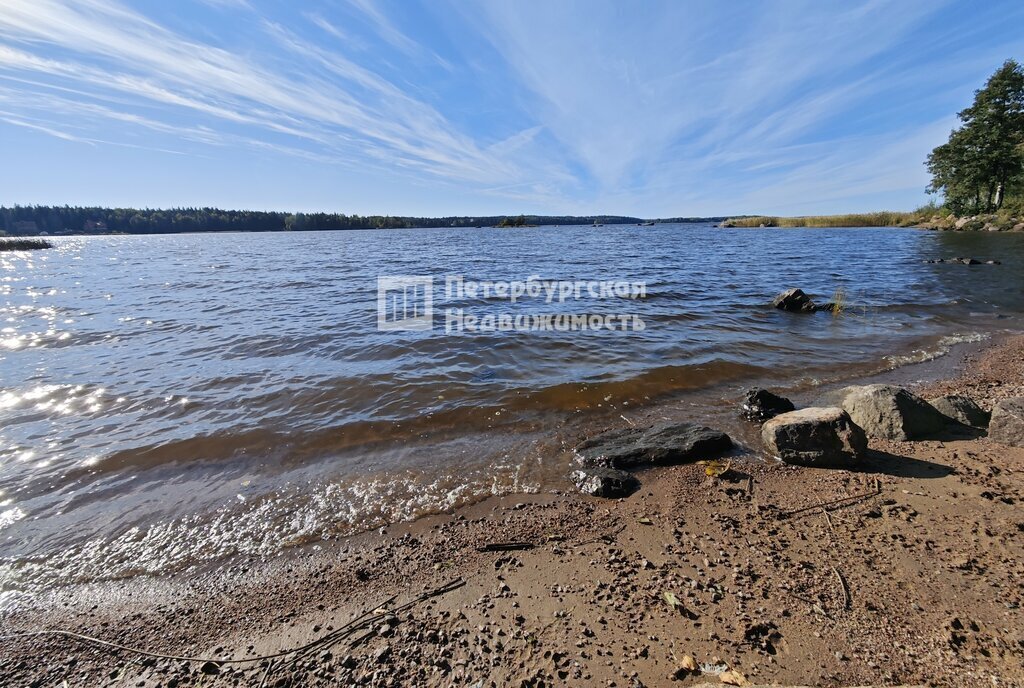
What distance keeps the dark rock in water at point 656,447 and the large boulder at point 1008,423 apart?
131 inches

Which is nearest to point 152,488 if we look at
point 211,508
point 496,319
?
point 211,508

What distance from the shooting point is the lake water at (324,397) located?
459 centimetres

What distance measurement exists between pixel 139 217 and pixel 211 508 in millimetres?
201978

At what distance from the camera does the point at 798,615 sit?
2887 millimetres

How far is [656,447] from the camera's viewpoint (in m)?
5.41

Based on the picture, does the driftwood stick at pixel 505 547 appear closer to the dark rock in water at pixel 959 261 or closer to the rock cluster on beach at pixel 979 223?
the dark rock in water at pixel 959 261

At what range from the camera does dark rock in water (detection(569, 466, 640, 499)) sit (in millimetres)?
4695

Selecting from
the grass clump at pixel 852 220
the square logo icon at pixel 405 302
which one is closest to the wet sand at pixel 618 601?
the square logo icon at pixel 405 302

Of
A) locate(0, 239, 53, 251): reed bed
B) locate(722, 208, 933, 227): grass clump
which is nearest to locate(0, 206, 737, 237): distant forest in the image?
locate(0, 239, 53, 251): reed bed

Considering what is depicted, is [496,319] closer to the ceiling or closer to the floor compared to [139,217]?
closer to the floor

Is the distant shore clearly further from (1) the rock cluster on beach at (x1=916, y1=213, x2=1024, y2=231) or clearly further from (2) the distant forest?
(2) the distant forest

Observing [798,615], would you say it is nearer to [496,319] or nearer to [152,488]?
[152,488]

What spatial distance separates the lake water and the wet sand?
2.33 feet

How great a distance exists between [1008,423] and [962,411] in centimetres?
62
